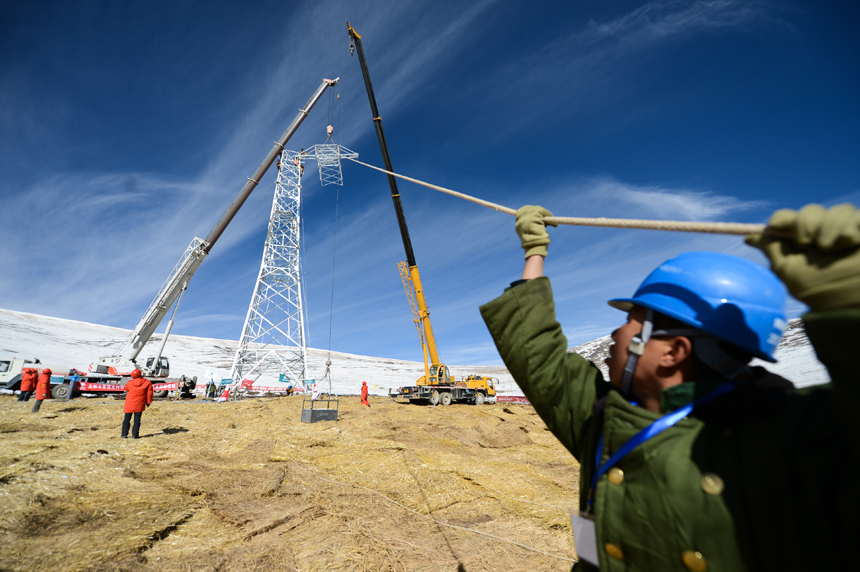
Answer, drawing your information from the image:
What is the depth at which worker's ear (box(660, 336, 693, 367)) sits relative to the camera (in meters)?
1.28

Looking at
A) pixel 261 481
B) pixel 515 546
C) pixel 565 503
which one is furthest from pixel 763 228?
pixel 261 481

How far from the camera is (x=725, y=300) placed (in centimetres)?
131

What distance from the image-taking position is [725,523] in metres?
0.98

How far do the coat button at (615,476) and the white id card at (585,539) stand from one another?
182mm

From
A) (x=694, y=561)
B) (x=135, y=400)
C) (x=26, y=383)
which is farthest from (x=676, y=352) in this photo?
(x=26, y=383)

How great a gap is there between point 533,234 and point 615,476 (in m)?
0.98

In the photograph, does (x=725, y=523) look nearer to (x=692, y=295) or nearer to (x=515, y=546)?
(x=692, y=295)

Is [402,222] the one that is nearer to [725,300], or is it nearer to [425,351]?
[425,351]

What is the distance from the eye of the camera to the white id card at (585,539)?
1312mm

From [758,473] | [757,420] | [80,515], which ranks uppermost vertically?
[757,420]

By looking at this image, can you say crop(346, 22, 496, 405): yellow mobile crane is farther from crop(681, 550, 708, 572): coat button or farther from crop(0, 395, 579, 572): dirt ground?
crop(681, 550, 708, 572): coat button

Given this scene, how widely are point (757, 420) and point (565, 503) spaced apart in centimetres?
535

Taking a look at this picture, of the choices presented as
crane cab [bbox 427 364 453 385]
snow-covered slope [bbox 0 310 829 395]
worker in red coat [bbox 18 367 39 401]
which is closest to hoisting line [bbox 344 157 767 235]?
crane cab [bbox 427 364 453 385]

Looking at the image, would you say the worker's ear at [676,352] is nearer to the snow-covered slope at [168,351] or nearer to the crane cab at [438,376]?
the crane cab at [438,376]
